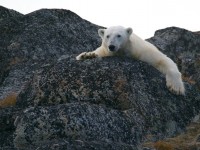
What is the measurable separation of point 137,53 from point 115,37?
896mm

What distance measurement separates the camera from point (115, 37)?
14.7m

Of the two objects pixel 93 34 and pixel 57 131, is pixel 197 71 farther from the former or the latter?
pixel 57 131

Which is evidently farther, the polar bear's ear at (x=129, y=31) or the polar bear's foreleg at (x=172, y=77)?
the polar bear's ear at (x=129, y=31)

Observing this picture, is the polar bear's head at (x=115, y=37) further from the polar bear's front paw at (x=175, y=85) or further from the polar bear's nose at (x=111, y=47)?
the polar bear's front paw at (x=175, y=85)

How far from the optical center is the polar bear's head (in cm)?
1414

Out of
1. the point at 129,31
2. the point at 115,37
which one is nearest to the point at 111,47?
the point at 115,37

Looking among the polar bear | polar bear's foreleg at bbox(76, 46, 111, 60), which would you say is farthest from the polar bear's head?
polar bear's foreleg at bbox(76, 46, 111, 60)

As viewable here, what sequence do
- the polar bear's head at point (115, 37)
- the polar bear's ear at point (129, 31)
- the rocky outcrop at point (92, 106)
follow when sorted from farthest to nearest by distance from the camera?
the polar bear's ear at point (129, 31) < the polar bear's head at point (115, 37) < the rocky outcrop at point (92, 106)

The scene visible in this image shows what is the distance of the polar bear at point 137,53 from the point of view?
13656 millimetres

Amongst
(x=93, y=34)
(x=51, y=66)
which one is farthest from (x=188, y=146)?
(x=93, y=34)

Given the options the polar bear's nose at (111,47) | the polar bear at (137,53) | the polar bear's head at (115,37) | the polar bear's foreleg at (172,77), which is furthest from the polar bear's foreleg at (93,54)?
the polar bear's foreleg at (172,77)

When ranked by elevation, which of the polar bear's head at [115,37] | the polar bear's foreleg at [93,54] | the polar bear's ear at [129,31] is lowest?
the polar bear's foreleg at [93,54]

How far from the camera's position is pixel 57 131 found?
10.4m

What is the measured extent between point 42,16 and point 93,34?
2.68 metres
